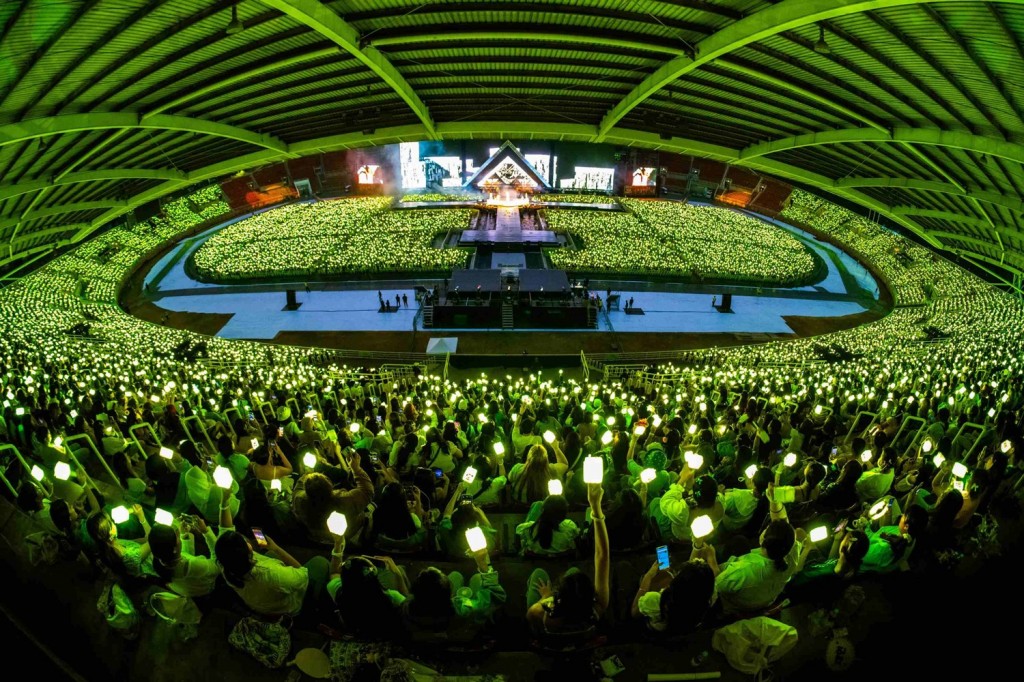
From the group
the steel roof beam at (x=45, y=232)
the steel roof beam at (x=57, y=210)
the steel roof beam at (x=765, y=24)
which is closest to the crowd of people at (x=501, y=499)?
the steel roof beam at (x=765, y=24)

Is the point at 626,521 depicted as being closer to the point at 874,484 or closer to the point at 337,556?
the point at 337,556

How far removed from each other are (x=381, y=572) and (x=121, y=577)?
256cm

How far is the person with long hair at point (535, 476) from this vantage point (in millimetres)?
6035

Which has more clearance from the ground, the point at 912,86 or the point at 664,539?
the point at 912,86

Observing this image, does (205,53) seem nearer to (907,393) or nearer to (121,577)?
(121,577)

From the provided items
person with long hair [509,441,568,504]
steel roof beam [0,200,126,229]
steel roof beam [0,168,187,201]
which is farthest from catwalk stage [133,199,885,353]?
person with long hair [509,441,568,504]

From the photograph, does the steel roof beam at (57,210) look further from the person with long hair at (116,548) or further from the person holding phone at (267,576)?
the person holding phone at (267,576)

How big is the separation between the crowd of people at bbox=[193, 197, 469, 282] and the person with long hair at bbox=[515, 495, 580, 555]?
34669mm

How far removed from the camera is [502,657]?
13.1ft

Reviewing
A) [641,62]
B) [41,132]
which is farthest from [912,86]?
[41,132]

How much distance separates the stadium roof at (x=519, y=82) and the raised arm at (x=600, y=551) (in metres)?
11.3

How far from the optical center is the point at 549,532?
481cm

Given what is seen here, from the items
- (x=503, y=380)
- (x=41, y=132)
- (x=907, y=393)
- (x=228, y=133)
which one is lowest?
(x=503, y=380)

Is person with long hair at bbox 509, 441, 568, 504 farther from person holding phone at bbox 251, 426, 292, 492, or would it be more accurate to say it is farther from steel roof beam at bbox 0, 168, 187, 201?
steel roof beam at bbox 0, 168, 187, 201
